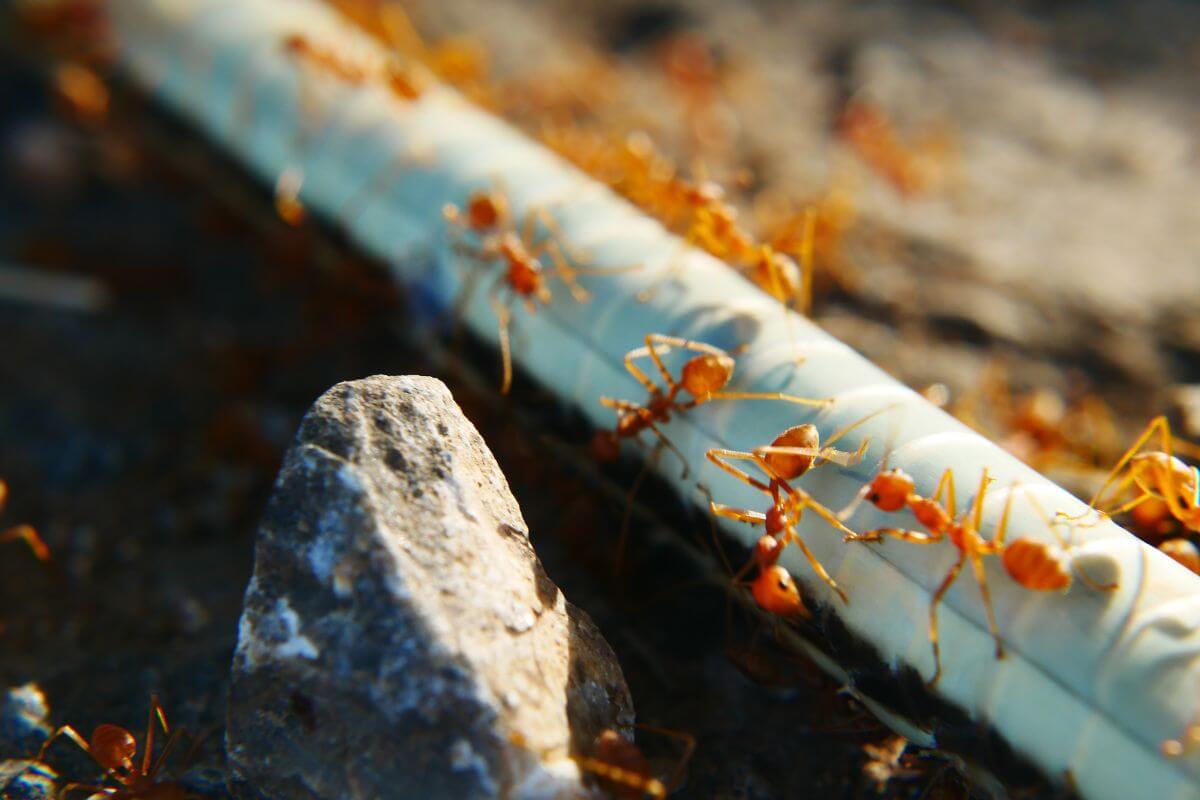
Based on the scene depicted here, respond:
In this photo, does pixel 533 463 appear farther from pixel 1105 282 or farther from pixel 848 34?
pixel 848 34

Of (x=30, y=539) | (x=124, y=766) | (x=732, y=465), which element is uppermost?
(x=732, y=465)

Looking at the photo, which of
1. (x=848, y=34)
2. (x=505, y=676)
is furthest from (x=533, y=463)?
(x=848, y=34)

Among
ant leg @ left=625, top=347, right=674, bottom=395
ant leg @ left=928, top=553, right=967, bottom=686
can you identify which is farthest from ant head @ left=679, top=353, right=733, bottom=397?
ant leg @ left=928, top=553, right=967, bottom=686

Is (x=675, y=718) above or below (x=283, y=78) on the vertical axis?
below

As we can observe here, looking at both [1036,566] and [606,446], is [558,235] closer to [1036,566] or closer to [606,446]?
[606,446]

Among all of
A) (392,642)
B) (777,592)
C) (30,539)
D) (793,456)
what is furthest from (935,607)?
(30,539)

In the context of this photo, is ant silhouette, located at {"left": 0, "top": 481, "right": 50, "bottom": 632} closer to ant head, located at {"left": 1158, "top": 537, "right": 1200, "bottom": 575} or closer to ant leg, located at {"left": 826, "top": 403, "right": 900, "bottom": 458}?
ant leg, located at {"left": 826, "top": 403, "right": 900, "bottom": 458}
